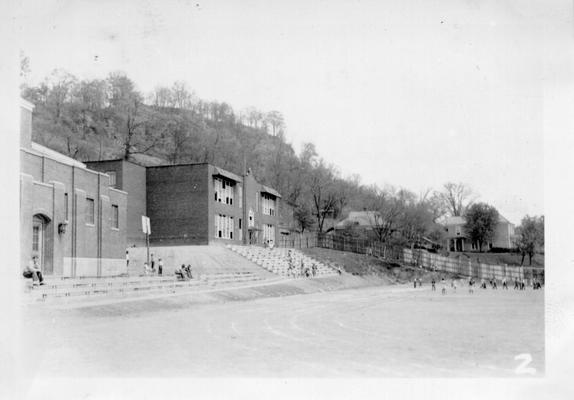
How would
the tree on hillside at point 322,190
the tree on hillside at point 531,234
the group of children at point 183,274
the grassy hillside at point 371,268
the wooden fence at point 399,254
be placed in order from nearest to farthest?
1. the group of children at point 183,274
2. the tree on hillside at point 531,234
3. the grassy hillside at point 371,268
4. the wooden fence at point 399,254
5. the tree on hillside at point 322,190

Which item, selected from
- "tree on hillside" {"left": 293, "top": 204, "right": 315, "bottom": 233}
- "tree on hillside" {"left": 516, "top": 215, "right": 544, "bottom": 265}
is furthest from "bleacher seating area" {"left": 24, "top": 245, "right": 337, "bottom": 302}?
"tree on hillside" {"left": 293, "top": 204, "right": 315, "bottom": 233}

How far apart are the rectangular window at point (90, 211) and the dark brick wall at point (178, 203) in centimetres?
1807

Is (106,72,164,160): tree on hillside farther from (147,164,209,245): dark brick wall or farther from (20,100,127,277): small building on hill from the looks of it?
(20,100,127,277): small building on hill

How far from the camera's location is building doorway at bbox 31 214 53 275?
1133 inches

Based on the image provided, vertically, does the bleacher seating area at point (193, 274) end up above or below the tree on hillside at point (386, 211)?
below

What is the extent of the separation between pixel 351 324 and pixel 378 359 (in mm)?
6489

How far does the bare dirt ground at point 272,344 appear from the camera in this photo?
1020cm

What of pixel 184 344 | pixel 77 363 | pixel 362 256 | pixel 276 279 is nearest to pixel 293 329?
pixel 184 344

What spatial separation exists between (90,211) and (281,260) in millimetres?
20073

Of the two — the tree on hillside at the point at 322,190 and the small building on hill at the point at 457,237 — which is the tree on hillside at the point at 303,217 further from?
the small building on hill at the point at 457,237

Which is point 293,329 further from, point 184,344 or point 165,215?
point 165,215

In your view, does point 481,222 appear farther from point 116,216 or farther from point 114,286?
point 114,286

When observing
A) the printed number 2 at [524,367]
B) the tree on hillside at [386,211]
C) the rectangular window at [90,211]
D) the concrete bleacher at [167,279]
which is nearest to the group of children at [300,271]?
the concrete bleacher at [167,279]

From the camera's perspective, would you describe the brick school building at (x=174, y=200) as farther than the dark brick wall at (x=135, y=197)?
Yes
